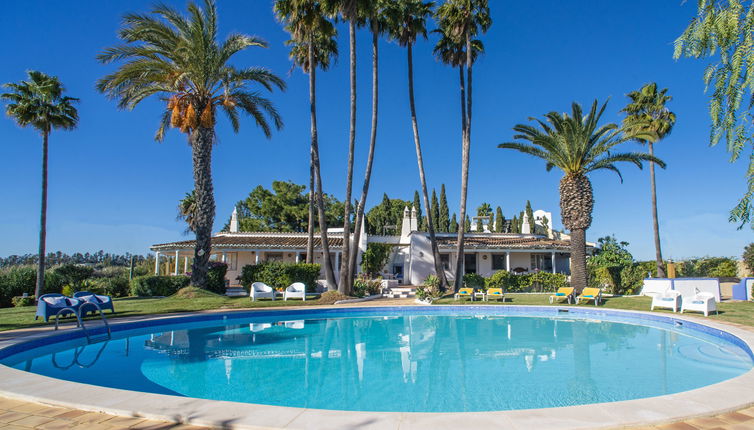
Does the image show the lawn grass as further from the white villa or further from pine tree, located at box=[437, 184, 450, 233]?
pine tree, located at box=[437, 184, 450, 233]

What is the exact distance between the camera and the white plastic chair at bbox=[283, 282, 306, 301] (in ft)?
63.0

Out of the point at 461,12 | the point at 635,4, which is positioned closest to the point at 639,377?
the point at 635,4

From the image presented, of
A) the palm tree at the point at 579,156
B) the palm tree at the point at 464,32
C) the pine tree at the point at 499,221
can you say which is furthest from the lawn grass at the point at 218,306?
the pine tree at the point at 499,221

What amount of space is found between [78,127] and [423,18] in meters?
18.5

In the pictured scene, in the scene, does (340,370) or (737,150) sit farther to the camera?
(340,370)

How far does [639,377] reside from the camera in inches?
283

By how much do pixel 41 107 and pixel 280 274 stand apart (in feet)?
44.2

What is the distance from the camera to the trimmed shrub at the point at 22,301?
17.3 metres

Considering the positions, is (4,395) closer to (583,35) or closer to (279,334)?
(279,334)

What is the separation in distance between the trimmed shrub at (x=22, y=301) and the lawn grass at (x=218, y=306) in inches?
57.4

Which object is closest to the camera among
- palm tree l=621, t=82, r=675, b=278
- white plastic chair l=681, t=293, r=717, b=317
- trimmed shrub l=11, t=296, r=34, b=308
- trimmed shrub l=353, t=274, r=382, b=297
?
white plastic chair l=681, t=293, r=717, b=317

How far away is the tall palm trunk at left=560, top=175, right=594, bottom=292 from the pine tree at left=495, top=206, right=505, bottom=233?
29.9m

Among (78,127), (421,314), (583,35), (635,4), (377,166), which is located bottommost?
(421,314)

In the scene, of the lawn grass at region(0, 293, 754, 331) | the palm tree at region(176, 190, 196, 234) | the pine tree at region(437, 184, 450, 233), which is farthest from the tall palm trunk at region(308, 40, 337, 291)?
the pine tree at region(437, 184, 450, 233)
